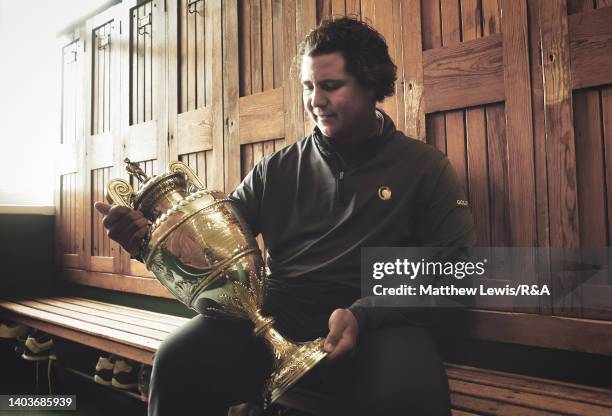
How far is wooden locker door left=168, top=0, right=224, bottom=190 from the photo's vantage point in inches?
103

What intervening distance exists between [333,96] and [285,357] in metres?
0.77

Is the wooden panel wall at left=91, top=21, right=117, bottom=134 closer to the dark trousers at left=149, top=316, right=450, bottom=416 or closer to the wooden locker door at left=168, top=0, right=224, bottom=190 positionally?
the wooden locker door at left=168, top=0, right=224, bottom=190

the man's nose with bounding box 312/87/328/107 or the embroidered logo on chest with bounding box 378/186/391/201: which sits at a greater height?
the man's nose with bounding box 312/87/328/107

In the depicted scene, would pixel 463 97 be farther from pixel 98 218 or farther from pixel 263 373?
pixel 98 218

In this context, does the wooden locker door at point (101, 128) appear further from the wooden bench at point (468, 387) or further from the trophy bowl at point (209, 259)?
the trophy bowl at point (209, 259)

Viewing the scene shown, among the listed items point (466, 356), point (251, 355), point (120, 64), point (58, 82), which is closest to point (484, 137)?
point (466, 356)

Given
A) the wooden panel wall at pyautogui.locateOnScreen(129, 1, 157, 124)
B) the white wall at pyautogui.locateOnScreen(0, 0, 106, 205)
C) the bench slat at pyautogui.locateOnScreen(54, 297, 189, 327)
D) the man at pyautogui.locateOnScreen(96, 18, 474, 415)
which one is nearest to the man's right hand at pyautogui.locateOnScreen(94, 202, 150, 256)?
the man at pyautogui.locateOnScreen(96, 18, 474, 415)

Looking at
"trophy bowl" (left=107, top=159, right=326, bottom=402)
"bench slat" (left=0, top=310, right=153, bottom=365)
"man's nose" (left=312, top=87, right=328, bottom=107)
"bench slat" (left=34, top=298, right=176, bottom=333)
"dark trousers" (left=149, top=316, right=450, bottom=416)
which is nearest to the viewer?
"dark trousers" (left=149, top=316, right=450, bottom=416)

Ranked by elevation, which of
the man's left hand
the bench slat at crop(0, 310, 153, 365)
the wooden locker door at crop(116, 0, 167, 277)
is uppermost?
the wooden locker door at crop(116, 0, 167, 277)

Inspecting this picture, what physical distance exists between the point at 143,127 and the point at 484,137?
2.19 meters

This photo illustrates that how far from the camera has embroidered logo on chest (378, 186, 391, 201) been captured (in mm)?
1400

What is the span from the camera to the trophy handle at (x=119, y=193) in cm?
131

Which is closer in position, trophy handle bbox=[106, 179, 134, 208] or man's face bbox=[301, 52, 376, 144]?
trophy handle bbox=[106, 179, 134, 208]

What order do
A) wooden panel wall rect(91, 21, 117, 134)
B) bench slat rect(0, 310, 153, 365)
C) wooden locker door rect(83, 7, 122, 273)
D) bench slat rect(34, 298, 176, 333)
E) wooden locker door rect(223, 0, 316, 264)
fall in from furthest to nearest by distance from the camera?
wooden panel wall rect(91, 21, 117, 134) < wooden locker door rect(83, 7, 122, 273) < bench slat rect(34, 298, 176, 333) < wooden locker door rect(223, 0, 316, 264) < bench slat rect(0, 310, 153, 365)
